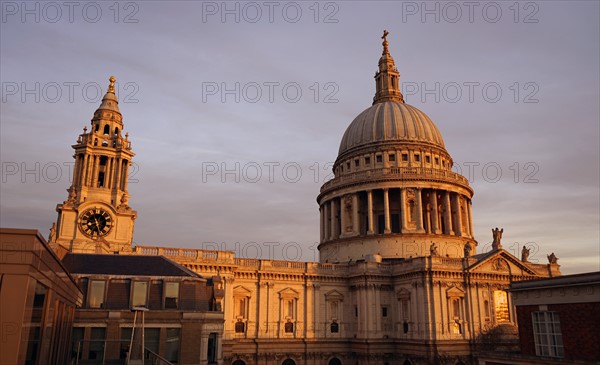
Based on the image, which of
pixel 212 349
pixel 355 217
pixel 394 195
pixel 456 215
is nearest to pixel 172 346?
pixel 212 349

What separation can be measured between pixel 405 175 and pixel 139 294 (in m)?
49.4

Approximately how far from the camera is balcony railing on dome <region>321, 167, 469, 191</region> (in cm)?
7712

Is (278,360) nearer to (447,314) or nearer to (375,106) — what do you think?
(447,314)

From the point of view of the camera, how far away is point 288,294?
215 feet

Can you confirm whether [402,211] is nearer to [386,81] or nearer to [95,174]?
[386,81]

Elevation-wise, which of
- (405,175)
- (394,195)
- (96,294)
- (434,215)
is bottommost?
(96,294)

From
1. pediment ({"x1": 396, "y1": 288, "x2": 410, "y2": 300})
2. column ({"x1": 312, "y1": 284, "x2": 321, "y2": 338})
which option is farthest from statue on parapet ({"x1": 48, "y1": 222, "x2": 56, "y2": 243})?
pediment ({"x1": 396, "y1": 288, "x2": 410, "y2": 300})

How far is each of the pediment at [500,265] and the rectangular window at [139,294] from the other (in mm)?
42955

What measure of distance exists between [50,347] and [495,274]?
187 feet

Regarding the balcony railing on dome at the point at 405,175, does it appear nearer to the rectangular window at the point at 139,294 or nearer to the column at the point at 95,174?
the column at the point at 95,174

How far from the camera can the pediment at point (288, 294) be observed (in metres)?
65.3

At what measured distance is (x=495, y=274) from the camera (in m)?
65.6

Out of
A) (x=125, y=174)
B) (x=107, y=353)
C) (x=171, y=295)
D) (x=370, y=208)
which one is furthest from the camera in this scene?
(x=370, y=208)

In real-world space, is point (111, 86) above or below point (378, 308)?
above
